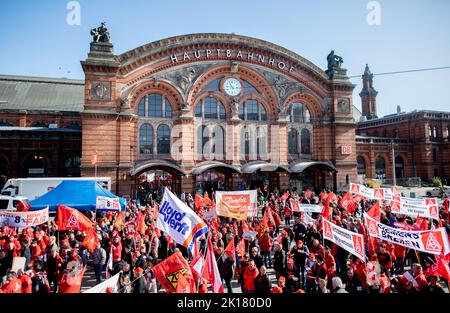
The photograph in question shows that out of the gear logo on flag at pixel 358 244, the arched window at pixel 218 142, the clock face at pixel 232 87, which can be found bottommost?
the gear logo on flag at pixel 358 244

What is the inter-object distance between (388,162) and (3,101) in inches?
2183

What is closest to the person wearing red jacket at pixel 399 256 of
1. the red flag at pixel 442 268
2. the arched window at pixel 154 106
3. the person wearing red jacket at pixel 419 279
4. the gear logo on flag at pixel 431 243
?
the gear logo on flag at pixel 431 243

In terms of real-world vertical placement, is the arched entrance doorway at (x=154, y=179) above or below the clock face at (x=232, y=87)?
below

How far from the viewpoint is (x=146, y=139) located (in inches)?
1268

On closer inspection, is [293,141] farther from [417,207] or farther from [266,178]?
[417,207]

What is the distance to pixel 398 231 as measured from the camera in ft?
32.1

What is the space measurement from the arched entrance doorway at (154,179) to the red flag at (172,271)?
22.1m

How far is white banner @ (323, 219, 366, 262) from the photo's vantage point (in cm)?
911

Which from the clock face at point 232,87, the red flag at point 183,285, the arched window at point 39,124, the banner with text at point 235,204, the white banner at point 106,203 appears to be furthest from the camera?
the arched window at point 39,124

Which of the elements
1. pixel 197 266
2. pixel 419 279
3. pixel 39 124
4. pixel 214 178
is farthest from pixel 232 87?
pixel 419 279

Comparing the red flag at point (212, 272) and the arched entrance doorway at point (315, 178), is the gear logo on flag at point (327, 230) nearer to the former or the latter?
the red flag at point (212, 272)

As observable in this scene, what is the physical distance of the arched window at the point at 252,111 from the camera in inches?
1394

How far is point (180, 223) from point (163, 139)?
24.4 meters
